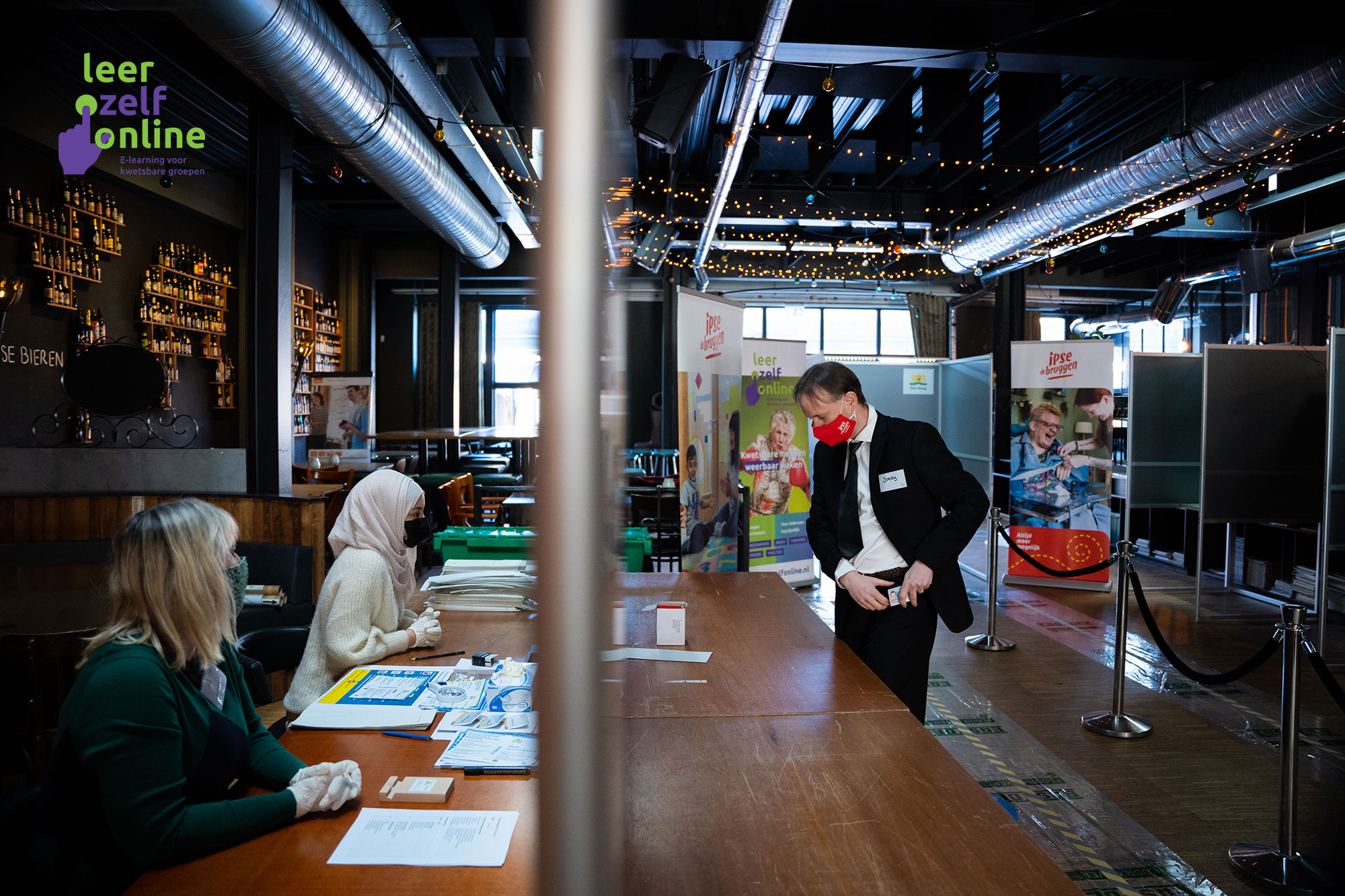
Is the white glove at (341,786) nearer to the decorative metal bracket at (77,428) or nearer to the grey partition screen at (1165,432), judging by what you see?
the decorative metal bracket at (77,428)

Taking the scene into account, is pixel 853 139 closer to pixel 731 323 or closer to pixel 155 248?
pixel 731 323

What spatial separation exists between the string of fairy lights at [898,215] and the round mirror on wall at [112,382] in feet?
9.38

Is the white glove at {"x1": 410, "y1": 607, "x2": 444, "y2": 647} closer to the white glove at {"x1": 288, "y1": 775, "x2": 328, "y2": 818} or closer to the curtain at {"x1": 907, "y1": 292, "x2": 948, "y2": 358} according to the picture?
the white glove at {"x1": 288, "y1": 775, "x2": 328, "y2": 818}


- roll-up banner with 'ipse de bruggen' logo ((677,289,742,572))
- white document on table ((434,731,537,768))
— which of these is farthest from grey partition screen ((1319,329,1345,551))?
white document on table ((434,731,537,768))

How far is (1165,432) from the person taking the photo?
647 cm

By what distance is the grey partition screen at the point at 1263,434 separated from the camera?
564 centimetres

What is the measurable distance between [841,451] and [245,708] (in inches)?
76.6

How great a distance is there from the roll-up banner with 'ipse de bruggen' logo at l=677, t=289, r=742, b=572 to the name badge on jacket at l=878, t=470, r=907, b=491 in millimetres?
2443

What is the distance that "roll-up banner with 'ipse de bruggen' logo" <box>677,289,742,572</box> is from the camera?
5.29 meters

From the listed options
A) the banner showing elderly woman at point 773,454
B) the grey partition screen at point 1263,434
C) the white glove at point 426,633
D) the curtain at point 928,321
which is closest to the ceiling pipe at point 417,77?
the white glove at point 426,633

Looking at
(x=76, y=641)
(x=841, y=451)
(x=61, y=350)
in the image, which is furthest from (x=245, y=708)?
(x=61, y=350)

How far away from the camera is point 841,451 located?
2840 millimetres

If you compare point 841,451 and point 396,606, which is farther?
point 841,451

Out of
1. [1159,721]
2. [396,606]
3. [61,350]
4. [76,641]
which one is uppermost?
[61,350]
